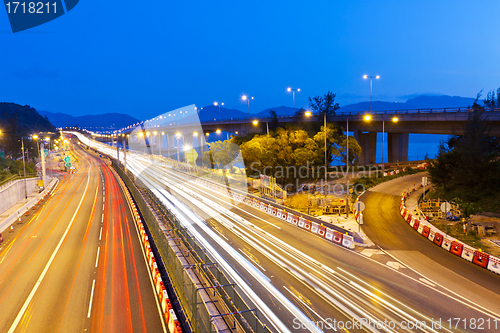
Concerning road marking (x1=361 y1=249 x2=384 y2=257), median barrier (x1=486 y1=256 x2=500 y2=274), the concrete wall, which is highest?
the concrete wall

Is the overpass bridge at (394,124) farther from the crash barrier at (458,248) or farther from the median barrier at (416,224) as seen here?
the crash barrier at (458,248)

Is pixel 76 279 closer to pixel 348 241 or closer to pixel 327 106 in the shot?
pixel 348 241

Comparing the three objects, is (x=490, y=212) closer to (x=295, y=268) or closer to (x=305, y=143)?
(x=295, y=268)

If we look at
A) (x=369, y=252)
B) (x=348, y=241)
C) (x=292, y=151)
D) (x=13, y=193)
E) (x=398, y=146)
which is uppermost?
(x=292, y=151)

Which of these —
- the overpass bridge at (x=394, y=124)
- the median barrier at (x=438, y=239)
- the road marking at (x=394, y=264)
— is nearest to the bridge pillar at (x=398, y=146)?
the overpass bridge at (x=394, y=124)

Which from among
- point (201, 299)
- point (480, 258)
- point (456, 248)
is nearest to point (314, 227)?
point (456, 248)

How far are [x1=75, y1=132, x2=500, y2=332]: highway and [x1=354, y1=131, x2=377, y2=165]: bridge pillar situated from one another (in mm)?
45068

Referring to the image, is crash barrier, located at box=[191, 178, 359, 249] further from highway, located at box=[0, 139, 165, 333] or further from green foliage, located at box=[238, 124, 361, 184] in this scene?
highway, located at box=[0, 139, 165, 333]

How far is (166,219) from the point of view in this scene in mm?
18547

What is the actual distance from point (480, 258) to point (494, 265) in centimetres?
89

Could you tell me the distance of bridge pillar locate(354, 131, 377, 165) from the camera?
2569 inches

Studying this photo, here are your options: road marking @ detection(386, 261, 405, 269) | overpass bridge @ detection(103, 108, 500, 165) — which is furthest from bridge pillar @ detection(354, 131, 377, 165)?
road marking @ detection(386, 261, 405, 269)

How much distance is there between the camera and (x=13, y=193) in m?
39.0

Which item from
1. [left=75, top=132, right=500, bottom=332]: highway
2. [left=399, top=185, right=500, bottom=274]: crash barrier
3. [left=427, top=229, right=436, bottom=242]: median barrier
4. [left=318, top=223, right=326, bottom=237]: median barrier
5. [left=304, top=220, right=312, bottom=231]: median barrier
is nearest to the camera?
[left=75, top=132, right=500, bottom=332]: highway
